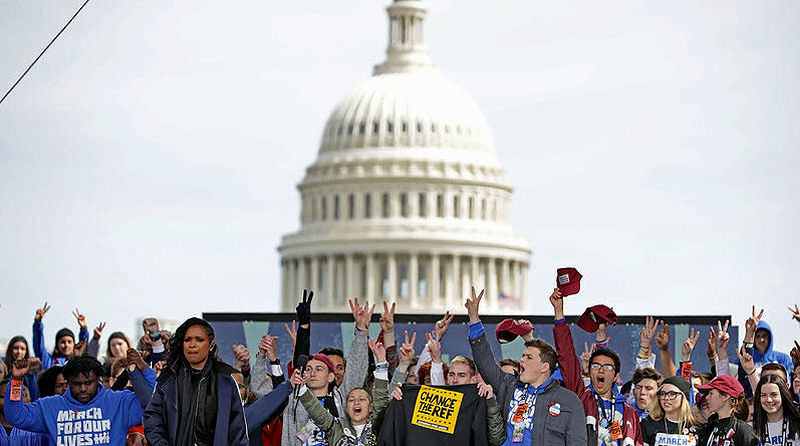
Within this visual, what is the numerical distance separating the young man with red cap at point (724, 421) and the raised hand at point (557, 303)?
1665mm

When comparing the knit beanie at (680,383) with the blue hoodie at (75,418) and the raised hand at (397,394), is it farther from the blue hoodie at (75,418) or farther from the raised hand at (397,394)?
the blue hoodie at (75,418)

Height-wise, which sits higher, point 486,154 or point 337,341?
point 486,154

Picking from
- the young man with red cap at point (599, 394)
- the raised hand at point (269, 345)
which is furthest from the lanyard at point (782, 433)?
the raised hand at point (269, 345)

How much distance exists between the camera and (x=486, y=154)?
145 metres

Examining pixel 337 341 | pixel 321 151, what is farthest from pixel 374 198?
pixel 337 341

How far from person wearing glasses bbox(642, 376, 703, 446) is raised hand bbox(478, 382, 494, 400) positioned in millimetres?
1744

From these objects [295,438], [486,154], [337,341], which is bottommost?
[295,438]

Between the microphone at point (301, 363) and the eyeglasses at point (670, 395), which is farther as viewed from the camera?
the eyeglasses at point (670, 395)

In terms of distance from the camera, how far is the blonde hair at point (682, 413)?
16.4 metres

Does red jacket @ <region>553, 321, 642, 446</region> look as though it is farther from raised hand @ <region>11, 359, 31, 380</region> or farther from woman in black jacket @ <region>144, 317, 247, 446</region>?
raised hand @ <region>11, 359, 31, 380</region>

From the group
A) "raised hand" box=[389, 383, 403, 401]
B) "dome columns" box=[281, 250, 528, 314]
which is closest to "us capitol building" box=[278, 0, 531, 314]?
"dome columns" box=[281, 250, 528, 314]

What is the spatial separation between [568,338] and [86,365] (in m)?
3.90

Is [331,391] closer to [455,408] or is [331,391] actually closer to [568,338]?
[455,408]

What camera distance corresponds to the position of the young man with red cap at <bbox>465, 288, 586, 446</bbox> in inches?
578
